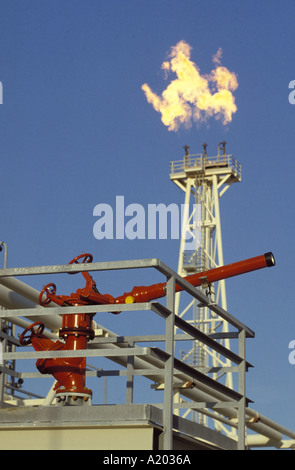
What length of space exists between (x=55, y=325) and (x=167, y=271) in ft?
23.0

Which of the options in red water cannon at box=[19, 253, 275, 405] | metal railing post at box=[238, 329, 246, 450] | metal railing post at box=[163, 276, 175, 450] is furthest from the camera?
metal railing post at box=[238, 329, 246, 450]

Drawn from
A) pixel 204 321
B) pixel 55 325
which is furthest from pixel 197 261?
pixel 55 325

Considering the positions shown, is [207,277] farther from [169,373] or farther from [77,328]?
[169,373]

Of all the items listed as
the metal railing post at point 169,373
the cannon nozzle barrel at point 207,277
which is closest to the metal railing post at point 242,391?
the cannon nozzle barrel at point 207,277

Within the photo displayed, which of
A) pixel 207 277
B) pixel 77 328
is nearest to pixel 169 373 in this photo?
pixel 77 328

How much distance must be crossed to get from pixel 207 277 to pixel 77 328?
2.08 m

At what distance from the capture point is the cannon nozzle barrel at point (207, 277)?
512 inches

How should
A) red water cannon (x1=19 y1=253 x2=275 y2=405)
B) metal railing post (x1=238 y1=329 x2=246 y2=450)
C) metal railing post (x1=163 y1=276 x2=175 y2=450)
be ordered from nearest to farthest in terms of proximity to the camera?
metal railing post (x1=163 y1=276 x2=175 y2=450), red water cannon (x1=19 y1=253 x2=275 y2=405), metal railing post (x1=238 y1=329 x2=246 y2=450)

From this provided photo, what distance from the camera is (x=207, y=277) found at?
13.4 metres

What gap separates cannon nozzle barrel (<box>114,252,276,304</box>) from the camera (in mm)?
13000

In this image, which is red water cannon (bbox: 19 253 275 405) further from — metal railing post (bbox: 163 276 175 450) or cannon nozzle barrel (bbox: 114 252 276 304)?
metal railing post (bbox: 163 276 175 450)

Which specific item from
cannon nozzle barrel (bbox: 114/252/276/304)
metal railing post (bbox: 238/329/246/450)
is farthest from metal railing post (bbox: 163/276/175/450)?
metal railing post (bbox: 238/329/246/450)

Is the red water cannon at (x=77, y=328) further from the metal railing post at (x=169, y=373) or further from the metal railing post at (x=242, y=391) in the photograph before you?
the metal railing post at (x=169, y=373)
